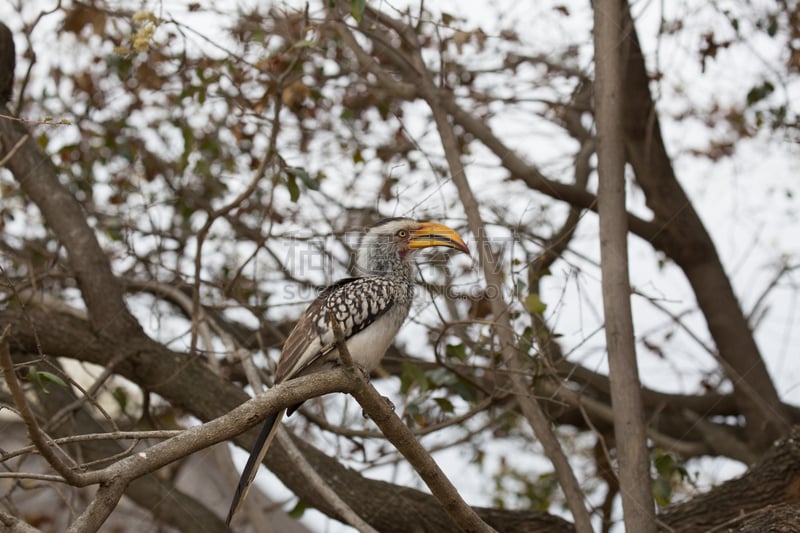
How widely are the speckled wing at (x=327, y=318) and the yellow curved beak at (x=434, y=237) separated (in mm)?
291

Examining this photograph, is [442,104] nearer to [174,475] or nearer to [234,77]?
[234,77]

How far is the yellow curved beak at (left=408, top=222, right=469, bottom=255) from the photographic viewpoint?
3.48m

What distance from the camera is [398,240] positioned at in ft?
11.9

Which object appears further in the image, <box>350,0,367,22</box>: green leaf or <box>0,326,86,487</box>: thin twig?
<box>350,0,367,22</box>: green leaf

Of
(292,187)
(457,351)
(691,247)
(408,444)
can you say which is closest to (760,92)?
(691,247)

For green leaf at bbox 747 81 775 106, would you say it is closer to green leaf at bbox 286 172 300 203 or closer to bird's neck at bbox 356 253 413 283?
bird's neck at bbox 356 253 413 283

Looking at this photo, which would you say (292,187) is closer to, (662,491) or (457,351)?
(457,351)

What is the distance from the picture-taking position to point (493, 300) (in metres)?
3.57

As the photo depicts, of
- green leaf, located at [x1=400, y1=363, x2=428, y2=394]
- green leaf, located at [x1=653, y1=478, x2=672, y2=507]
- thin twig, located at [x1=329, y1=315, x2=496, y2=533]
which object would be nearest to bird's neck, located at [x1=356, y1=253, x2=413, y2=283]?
green leaf, located at [x1=400, y1=363, x2=428, y2=394]

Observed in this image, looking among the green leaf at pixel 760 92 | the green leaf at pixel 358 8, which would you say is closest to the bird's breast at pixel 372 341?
the green leaf at pixel 358 8

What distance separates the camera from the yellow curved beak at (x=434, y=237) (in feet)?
11.4

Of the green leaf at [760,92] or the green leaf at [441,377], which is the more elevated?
the green leaf at [760,92]

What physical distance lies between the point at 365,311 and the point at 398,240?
0.60 meters

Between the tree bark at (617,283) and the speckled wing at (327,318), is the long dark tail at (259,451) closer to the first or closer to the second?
the speckled wing at (327,318)
